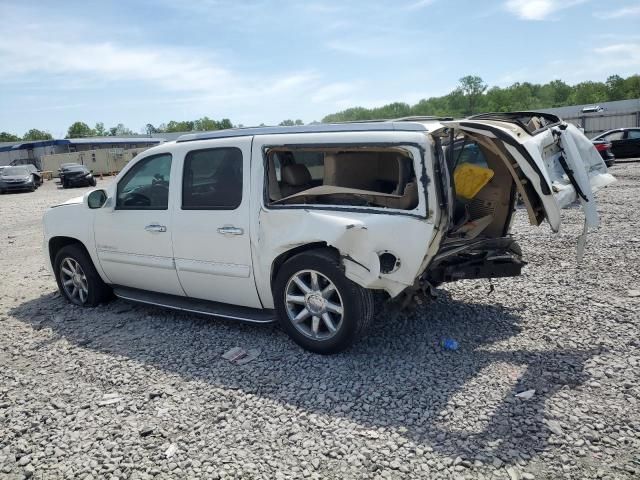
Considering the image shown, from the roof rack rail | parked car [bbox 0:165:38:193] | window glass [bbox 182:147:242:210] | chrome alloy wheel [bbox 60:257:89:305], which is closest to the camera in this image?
the roof rack rail

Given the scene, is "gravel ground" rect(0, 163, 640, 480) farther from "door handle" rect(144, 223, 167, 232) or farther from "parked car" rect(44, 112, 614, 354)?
"door handle" rect(144, 223, 167, 232)

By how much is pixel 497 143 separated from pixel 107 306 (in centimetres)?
465

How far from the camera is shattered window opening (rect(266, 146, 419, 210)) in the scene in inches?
177

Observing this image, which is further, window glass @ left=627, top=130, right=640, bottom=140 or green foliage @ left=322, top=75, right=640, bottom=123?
green foliage @ left=322, top=75, right=640, bottom=123

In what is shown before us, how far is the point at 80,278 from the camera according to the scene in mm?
6137

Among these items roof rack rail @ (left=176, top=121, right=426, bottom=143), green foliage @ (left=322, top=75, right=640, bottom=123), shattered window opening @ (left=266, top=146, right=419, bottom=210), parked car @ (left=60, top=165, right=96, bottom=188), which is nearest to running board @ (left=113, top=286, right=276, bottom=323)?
shattered window opening @ (left=266, top=146, right=419, bottom=210)

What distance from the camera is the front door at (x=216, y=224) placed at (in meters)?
4.68

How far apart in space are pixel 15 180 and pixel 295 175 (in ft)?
92.5

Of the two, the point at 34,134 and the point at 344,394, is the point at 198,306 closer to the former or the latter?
the point at 344,394

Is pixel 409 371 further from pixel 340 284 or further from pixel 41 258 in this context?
pixel 41 258

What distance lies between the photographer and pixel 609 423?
10.6 feet

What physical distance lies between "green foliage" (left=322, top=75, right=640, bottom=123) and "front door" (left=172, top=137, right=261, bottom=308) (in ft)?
276

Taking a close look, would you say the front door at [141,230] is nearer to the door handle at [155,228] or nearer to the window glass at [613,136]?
the door handle at [155,228]

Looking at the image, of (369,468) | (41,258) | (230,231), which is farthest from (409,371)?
(41,258)
